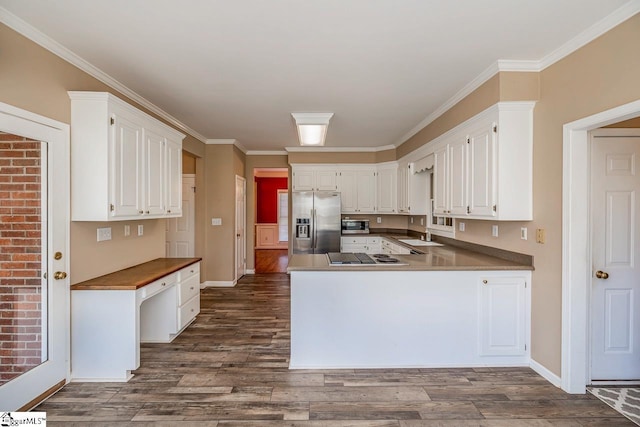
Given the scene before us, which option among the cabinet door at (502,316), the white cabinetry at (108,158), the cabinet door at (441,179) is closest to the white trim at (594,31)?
the cabinet door at (441,179)

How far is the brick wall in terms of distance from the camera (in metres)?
2.14

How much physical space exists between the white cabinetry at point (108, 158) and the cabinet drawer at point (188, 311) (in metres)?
1.13

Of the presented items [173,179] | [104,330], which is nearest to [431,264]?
[104,330]

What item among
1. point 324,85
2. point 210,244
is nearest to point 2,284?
point 324,85

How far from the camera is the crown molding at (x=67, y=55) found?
6.91 ft

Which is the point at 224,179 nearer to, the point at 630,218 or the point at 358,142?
the point at 358,142

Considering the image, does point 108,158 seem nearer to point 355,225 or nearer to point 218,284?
point 218,284

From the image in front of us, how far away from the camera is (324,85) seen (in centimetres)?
316

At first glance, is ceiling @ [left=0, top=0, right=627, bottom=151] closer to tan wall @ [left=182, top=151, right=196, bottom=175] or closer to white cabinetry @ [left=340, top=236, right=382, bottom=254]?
tan wall @ [left=182, top=151, right=196, bottom=175]

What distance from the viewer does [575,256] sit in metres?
2.38

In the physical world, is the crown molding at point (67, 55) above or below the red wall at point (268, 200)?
above

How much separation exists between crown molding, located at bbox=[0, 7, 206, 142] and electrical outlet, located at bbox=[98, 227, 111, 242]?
4.55ft

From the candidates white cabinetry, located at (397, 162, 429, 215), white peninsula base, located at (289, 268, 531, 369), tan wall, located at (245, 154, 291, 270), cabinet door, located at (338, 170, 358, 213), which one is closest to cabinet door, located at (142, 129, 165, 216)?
white peninsula base, located at (289, 268, 531, 369)

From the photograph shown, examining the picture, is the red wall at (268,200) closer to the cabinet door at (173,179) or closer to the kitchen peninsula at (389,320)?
the cabinet door at (173,179)
